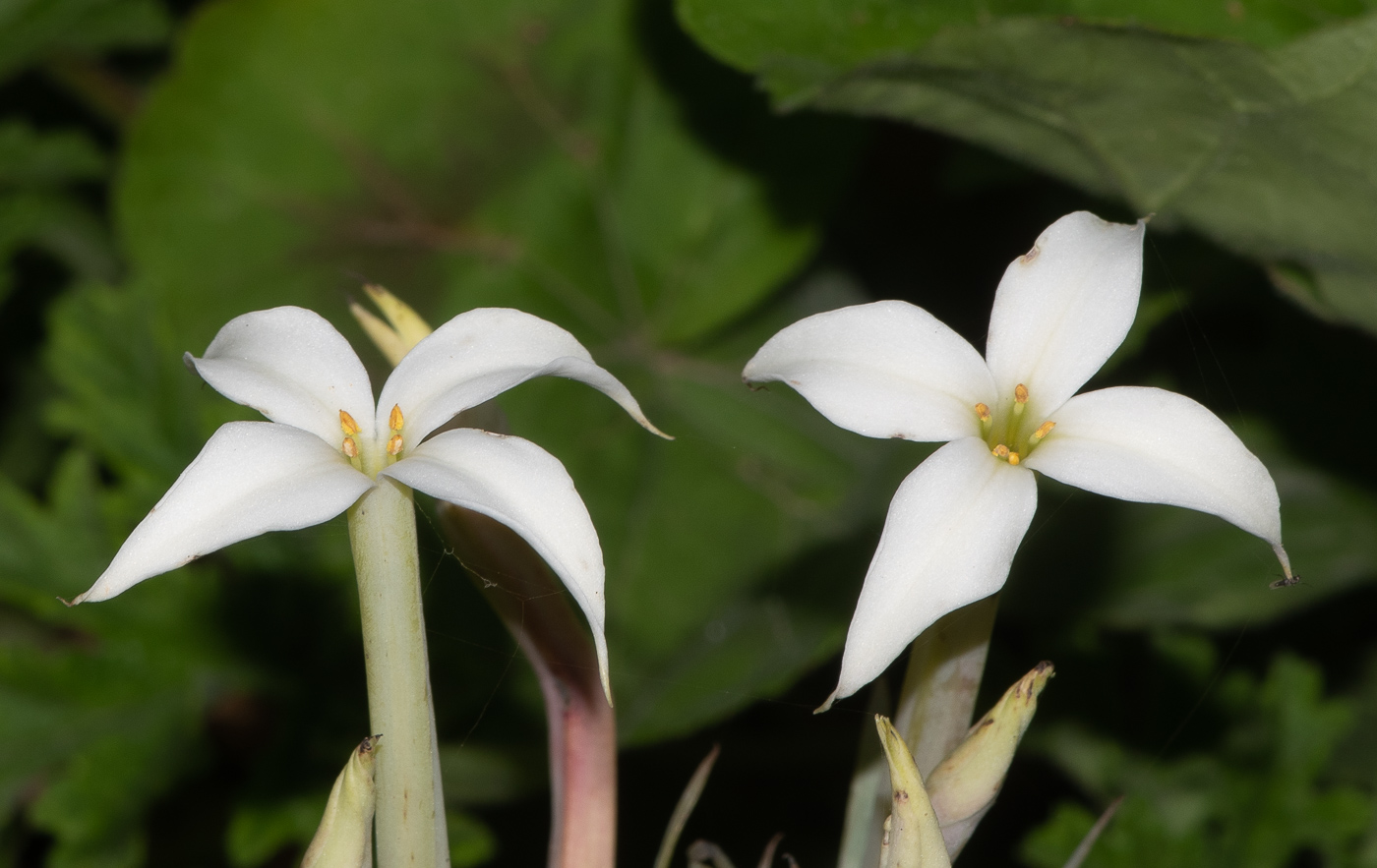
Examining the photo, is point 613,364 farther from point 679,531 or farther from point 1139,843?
point 1139,843

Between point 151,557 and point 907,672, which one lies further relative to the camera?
point 907,672

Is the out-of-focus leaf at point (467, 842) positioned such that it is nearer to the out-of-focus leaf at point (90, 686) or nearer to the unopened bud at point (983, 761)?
the out-of-focus leaf at point (90, 686)

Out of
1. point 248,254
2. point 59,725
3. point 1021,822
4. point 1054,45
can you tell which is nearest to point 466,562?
point 1054,45

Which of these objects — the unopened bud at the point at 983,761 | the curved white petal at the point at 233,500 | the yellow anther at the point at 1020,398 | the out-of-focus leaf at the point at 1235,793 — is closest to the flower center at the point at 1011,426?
the yellow anther at the point at 1020,398

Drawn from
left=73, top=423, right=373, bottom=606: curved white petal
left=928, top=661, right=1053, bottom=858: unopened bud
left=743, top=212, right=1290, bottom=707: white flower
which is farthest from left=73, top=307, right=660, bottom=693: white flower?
left=928, top=661, right=1053, bottom=858: unopened bud

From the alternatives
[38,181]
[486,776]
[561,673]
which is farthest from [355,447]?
[38,181]

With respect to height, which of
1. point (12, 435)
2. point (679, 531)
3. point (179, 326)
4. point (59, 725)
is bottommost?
point (679, 531)
